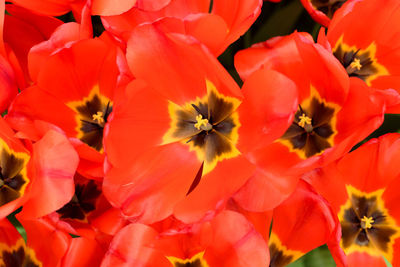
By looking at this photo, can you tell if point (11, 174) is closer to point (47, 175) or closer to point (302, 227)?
point (47, 175)

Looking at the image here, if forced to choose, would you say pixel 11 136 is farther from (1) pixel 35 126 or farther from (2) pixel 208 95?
(2) pixel 208 95

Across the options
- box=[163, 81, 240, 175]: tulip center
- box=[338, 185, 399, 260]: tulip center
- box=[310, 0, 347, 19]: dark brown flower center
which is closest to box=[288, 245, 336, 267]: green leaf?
box=[338, 185, 399, 260]: tulip center

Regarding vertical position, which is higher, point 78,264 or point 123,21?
point 123,21

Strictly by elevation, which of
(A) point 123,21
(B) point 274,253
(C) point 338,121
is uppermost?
(A) point 123,21

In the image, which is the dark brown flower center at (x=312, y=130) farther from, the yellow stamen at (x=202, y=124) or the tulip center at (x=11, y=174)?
the tulip center at (x=11, y=174)

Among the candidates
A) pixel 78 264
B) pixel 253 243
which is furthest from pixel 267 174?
pixel 78 264

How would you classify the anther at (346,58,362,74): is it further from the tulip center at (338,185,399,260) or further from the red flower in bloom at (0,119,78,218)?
the red flower in bloom at (0,119,78,218)

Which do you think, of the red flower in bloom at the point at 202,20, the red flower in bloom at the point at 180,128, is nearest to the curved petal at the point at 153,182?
the red flower in bloom at the point at 180,128
